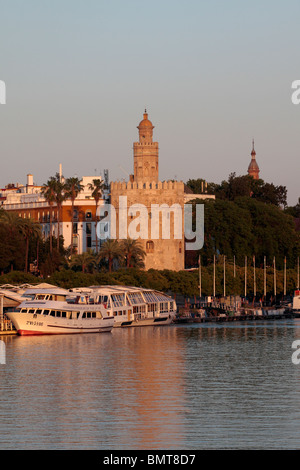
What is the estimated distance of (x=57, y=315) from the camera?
9631 centimetres

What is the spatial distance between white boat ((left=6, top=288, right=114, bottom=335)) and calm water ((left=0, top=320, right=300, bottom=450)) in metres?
2.20

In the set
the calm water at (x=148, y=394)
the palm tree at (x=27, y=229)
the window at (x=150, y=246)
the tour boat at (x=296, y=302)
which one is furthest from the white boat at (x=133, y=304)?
the window at (x=150, y=246)

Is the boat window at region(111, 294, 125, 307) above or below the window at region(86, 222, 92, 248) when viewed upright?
below

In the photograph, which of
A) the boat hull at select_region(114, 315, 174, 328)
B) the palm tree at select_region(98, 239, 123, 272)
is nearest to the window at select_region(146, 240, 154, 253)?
the palm tree at select_region(98, 239, 123, 272)

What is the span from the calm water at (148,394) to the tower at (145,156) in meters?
62.4

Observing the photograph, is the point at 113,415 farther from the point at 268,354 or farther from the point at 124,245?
the point at 124,245

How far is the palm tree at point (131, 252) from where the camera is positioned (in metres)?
136

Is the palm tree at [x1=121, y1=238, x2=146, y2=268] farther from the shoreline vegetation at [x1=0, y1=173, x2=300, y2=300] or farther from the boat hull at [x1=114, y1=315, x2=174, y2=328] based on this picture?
the boat hull at [x1=114, y1=315, x2=174, y2=328]

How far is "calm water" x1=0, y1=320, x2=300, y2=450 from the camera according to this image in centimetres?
4484

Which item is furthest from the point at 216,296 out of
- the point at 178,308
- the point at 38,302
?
the point at 38,302

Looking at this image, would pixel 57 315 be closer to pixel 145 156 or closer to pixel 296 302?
pixel 296 302

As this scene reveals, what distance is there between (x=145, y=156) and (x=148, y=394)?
99486mm
